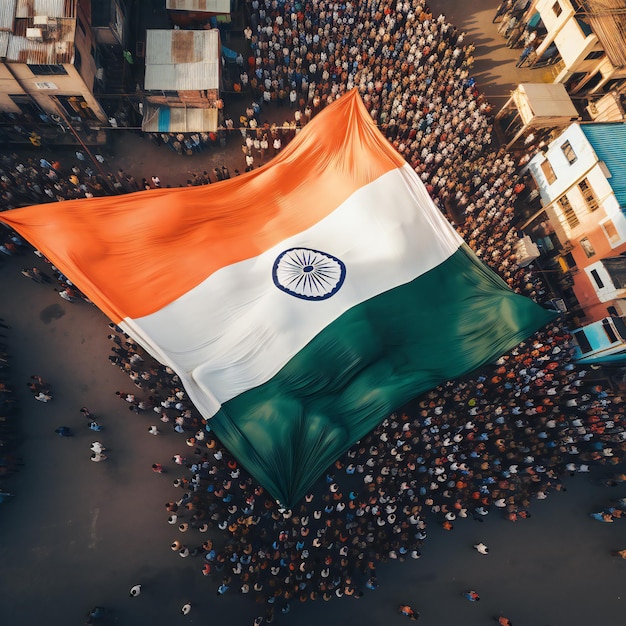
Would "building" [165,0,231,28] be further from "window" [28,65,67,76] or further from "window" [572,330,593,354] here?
"window" [572,330,593,354]

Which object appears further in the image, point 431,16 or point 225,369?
point 431,16

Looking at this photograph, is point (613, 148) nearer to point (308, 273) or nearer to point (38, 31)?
point (308, 273)

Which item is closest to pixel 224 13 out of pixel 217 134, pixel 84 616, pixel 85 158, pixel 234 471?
pixel 217 134

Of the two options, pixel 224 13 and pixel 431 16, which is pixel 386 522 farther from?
pixel 431 16

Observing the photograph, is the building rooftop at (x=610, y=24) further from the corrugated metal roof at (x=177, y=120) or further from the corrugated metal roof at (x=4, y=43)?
the corrugated metal roof at (x=4, y=43)

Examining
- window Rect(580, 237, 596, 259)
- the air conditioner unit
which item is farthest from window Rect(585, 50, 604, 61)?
the air conditioner unit
